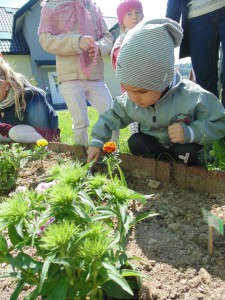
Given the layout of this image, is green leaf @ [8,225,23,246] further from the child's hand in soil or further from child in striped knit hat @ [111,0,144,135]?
child in striped knit hat @ [111,0,144,135]

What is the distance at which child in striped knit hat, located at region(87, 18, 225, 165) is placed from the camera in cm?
168

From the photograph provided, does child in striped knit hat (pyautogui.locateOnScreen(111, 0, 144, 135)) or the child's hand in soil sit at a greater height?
child in striped knit hat (pyautogui.locateOnScreen(111, 0, 144, 135))

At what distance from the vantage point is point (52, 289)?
929 millimetres

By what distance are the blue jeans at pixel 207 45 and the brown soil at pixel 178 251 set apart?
115 cm

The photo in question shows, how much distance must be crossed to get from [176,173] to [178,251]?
2.44ft

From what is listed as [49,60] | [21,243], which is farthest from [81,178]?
[49,60]

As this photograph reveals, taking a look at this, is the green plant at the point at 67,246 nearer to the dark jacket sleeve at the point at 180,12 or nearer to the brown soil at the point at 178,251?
the brown soil at the point at 178,251

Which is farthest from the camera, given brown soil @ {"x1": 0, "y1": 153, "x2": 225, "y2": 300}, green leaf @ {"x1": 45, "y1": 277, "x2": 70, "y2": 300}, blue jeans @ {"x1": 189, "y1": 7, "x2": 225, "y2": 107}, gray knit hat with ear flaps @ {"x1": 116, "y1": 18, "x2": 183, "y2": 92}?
blue jeans @ {"x1": 189, "y1": 7, "x2": 225, "y2": 107}

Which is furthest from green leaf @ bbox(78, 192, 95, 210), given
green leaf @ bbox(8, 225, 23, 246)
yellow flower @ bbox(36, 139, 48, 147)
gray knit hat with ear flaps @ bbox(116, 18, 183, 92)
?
yellow flower @ bbox(36, 139, 48, 147)

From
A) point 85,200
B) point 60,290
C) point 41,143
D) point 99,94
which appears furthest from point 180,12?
point 60,290

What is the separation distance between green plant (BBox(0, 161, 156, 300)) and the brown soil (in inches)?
5.0

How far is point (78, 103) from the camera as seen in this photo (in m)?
3.04

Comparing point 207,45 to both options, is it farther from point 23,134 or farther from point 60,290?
point 60,290

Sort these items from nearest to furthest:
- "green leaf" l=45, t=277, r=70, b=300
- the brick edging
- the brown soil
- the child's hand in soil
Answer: "green leaf" l=45, t=277, r=70, b=300 → the brown soil → the brick edging → the child's hand in soil
